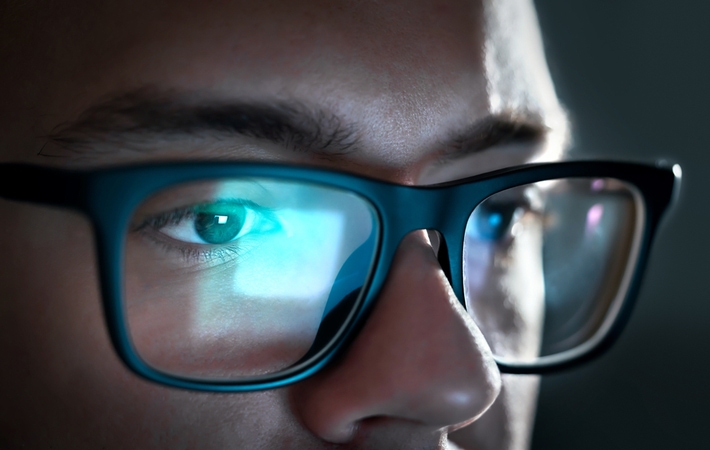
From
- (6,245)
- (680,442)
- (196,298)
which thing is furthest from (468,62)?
(680,442)

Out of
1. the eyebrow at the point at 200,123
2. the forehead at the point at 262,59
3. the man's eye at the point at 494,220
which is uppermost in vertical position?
the forehead at the point at 262,59

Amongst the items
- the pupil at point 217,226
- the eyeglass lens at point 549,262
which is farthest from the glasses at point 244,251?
the eyeglass lens at point 549,262

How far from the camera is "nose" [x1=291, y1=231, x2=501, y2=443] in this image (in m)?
0.55

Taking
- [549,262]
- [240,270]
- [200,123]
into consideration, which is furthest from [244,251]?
[549,262]

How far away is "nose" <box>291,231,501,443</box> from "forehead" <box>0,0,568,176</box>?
0.53 ft

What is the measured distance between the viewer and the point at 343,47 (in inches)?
24.7

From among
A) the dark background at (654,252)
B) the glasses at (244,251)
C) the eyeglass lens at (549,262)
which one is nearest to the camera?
the glasses at (244,251)

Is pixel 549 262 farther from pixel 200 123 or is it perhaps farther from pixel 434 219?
pixel 200 123

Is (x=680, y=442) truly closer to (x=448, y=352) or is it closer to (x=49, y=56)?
(x=448, y=352)

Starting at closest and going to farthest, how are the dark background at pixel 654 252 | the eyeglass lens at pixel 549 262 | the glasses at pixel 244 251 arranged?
the glasses at pixel 244 251 < the eyeglass lens at pixel 549 262 < the dark background at pixel 654 252

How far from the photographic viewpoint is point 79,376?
588 millimetres

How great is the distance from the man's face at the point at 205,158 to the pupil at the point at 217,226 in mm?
71

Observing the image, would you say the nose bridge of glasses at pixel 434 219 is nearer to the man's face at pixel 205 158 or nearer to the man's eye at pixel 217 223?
the man's face at pixel 205 158

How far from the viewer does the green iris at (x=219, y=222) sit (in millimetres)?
629
